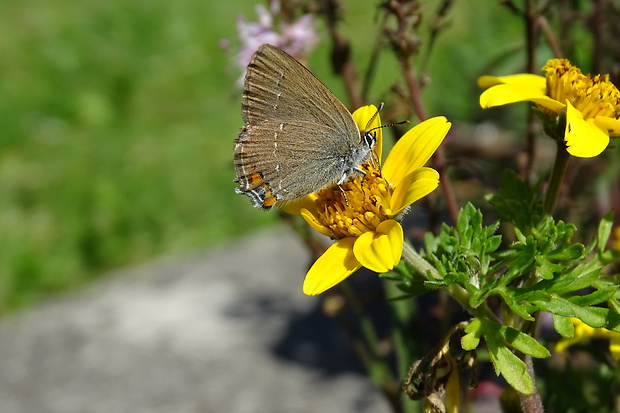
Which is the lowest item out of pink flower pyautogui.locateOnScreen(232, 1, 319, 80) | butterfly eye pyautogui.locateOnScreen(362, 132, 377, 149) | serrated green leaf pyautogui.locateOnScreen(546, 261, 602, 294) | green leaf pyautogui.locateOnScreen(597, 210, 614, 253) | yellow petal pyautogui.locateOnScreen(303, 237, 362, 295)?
green leaf pyautogui.locateOnScreen(597, 210, 614, 253)

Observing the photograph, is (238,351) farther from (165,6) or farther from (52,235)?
(165,6)

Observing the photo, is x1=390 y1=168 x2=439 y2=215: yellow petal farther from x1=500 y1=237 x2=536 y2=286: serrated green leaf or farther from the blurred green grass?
the blurred green grass

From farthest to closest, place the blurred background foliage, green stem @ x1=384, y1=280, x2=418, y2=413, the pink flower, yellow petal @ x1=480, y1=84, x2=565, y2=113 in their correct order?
1. the blurred background foliage
2. the pink flower
3. green stem @ x1=384, y1=280, x2=418, y2=413
4. yellow petal @ x1=480, y1=84, x2=565, y2=113

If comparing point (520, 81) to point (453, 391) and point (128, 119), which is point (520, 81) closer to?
point (453, 391)

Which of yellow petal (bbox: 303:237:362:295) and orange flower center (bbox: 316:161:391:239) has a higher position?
orange flower center (bbox: 316:161:391:239)

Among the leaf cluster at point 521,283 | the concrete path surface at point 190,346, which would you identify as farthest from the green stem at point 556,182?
the concrete path surface at point 190,346

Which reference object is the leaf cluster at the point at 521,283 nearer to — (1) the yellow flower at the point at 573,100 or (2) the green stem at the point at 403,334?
(1) the yellow flower at the point at 573,100

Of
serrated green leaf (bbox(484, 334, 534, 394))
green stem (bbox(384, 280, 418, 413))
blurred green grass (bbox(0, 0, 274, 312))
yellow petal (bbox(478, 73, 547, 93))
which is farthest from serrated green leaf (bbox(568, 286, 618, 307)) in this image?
blurred green grass (bbox(0, 0, 274, 312))
